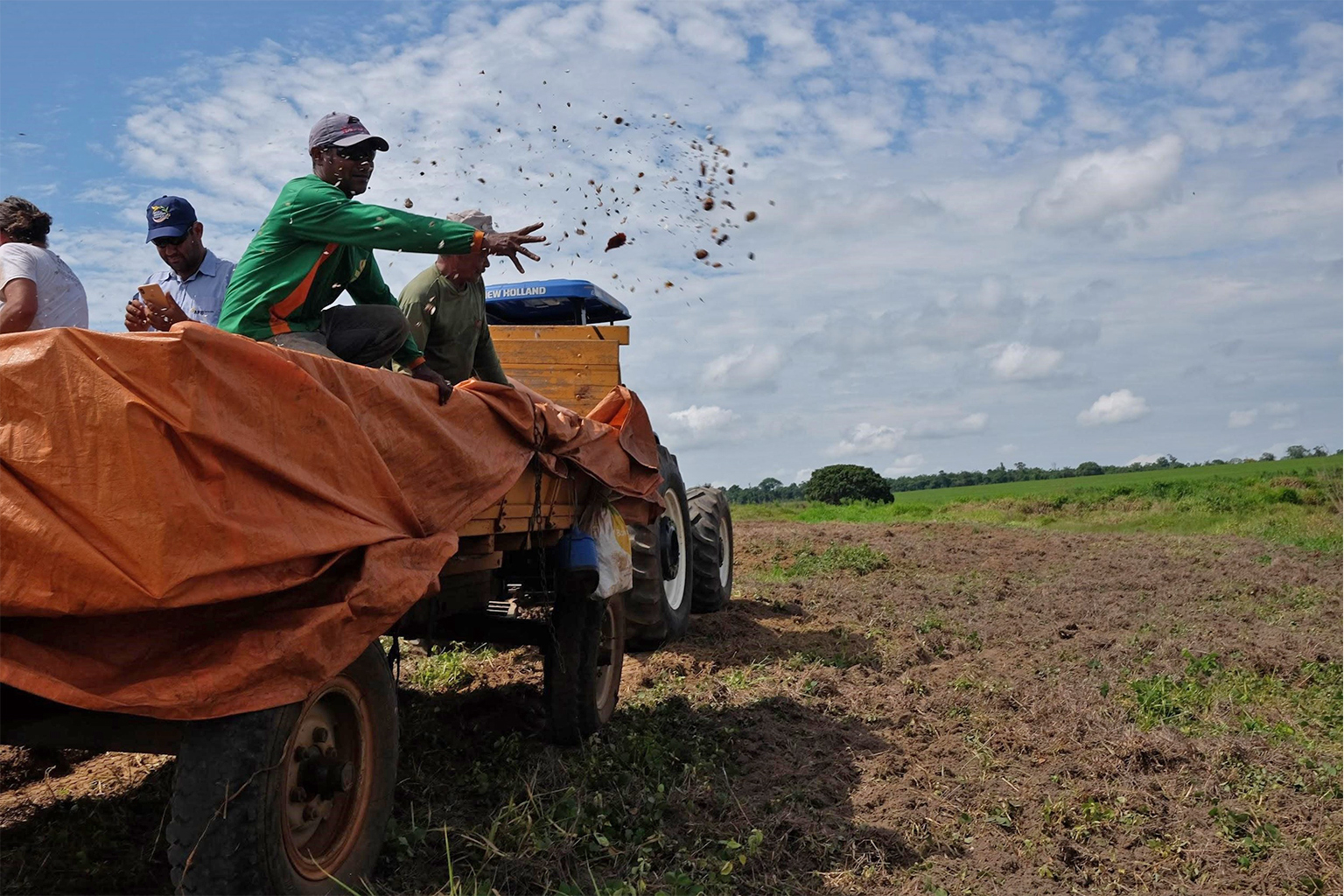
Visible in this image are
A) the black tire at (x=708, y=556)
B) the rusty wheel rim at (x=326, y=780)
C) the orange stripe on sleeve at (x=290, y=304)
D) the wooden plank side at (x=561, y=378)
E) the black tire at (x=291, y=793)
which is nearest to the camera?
the black tire at (x=291, y=793)

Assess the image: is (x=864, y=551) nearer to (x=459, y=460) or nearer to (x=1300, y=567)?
(x=1300, y=567)

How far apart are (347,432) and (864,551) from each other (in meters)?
11.2

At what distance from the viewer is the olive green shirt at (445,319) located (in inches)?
214

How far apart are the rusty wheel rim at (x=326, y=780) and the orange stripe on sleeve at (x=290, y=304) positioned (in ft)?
4.89

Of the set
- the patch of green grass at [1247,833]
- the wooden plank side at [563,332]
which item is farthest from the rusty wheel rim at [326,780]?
the wooden plank side at [563,332]

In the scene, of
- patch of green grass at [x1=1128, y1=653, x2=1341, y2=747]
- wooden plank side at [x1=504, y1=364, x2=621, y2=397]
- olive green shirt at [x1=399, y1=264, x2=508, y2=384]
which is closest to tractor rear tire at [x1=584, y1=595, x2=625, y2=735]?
olive green shirt at [x1=399, y1=264, x2=508, y2=384]

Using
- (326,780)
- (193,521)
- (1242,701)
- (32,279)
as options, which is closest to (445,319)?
(32,279)

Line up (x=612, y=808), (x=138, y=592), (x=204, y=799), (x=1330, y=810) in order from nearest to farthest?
(x=138, y=592) → (x=204, y=799) → (x=612, y=808) → (x=1330, y=810)

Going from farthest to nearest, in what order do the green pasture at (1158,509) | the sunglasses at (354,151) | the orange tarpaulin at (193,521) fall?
the green pasture at (1158,509) < the sunglasses at (354,151) < the orange tarpaulin at (193,521)

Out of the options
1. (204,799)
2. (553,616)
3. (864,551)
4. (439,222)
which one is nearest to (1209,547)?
(864,551)

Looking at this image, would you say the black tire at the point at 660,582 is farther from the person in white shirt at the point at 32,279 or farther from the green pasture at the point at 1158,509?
the green pasture at the point at 1158,509

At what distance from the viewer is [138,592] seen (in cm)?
247

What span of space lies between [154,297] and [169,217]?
0.46m

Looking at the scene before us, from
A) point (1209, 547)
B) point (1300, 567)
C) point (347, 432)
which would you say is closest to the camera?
point (347, 432)
